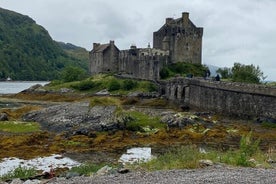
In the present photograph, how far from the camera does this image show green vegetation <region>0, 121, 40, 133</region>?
51156 millimetres

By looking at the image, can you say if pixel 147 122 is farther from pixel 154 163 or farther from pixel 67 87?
pixel 67 87

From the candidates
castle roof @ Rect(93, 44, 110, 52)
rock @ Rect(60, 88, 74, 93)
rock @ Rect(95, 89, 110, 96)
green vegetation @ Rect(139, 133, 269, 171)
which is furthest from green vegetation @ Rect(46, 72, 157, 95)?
green vegetation @ Rect(139, 133, 269, 171)

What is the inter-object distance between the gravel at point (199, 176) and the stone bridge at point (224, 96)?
3459cm

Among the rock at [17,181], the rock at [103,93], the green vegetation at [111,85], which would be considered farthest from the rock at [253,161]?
the rock at [103,93]

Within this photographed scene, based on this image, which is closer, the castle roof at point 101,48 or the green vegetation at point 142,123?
the green vegetation at point 142,123

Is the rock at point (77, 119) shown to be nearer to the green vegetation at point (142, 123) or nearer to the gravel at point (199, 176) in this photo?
the green vegetation at point (142, 123)

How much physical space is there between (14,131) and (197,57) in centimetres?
6026

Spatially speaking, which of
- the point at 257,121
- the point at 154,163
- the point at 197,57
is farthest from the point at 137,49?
the point at 154,163

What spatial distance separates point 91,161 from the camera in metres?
34.7

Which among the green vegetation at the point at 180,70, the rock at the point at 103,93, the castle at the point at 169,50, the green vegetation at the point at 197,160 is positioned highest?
the castle at the point at 169,50

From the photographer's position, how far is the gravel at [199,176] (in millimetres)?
18844

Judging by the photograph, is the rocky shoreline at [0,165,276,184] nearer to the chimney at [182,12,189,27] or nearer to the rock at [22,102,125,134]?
the rock at [22,102,125,134]

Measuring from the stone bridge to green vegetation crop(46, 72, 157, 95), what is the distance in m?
6.55

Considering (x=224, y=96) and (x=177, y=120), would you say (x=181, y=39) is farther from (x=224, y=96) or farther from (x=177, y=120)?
(x=177, y=120)
